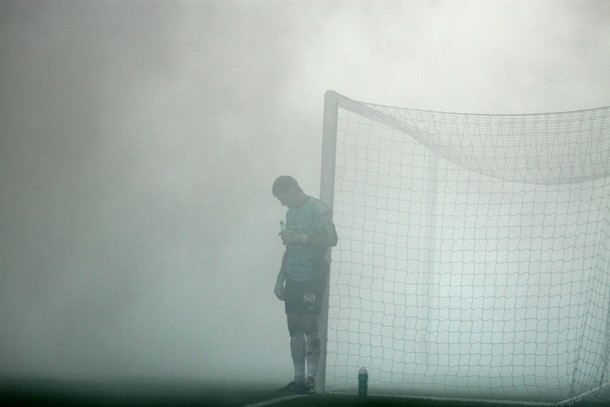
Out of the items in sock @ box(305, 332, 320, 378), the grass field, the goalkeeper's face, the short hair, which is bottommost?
the grass field

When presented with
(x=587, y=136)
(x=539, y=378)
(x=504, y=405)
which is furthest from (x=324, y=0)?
(x=504, y=405)

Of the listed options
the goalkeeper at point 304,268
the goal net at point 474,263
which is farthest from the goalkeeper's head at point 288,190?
the goal net at point 474,263

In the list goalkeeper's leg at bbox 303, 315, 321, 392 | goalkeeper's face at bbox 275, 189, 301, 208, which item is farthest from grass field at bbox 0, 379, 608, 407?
goalkeeper's face at bbox 275, 189, 301, 208

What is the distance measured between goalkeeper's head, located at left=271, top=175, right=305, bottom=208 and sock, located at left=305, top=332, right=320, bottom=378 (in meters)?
0.73

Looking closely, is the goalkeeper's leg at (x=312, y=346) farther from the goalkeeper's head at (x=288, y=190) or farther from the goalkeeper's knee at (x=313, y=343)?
the goalkeeper's head at (x=288, y=190)

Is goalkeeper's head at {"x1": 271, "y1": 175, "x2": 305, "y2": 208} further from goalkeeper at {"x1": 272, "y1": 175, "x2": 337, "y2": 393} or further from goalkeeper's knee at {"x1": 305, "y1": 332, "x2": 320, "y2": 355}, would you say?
goalkeeper's knee at {"x1": 305, "y1": 332, "x2": 320, "y2": 355}

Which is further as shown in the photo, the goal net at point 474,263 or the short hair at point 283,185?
the goal net at point 474,263

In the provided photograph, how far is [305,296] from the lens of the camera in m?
4.80

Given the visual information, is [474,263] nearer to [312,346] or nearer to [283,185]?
[312,346]

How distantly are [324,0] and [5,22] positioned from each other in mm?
3405

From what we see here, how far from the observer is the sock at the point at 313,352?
4.88 metres

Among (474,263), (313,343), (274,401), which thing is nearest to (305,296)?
(313,343)

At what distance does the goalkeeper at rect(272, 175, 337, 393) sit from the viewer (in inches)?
189

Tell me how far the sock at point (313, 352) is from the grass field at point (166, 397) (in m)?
0.21
